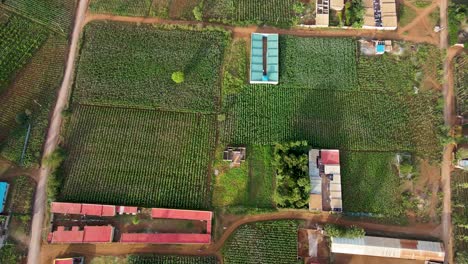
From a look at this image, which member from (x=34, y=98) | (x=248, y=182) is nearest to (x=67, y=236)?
(x=34, y=98)

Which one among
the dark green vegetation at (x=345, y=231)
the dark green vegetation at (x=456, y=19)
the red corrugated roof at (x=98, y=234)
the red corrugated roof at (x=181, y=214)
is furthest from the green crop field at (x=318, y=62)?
the red corrugated roof at (x=98, y=234)

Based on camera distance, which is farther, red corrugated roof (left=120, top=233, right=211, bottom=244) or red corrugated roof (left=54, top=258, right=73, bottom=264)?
red corrugated roof (left=120, top=233, right=211, bottom=244)

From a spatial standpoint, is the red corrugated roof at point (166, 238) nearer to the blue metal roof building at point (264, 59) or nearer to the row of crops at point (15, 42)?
the blue metal roof building at point (264, 59)

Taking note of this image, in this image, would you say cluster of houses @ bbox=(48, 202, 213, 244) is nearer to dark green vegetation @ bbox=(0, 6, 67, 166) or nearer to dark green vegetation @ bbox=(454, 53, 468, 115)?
dark green vegetation @ bbox=(0, 6, 67, 166)

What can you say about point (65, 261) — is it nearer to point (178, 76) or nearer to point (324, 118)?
point (178, 76)

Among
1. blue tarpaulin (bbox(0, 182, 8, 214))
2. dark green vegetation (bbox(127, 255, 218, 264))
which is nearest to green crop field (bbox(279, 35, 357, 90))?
dark green vegetation (bbox(127, 255, 218, 264))

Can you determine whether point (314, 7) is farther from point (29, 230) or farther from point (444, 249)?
point (29, 230)

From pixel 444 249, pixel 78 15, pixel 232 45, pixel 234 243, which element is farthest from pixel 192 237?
pixel 78 15
